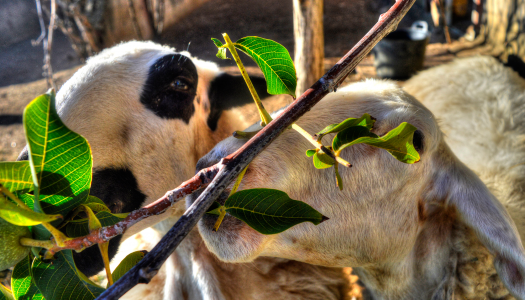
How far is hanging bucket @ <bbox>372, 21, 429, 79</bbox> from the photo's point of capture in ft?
16.7

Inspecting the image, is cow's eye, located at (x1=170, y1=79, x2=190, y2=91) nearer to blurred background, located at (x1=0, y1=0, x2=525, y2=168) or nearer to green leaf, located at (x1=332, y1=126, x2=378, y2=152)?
green leaf, located at (x1=332, y1=126, x2=378, y2=152)

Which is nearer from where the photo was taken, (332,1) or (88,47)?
(88,47)

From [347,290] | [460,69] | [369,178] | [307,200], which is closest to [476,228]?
[369,178]

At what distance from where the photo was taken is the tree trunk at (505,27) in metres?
4.69

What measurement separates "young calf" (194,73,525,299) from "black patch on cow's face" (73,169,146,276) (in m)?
0.49

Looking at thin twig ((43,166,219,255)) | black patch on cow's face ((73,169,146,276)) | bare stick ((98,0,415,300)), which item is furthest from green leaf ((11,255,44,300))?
black patch on cow's face ((73,169,146,276))

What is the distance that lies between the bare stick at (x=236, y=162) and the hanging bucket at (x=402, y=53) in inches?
184

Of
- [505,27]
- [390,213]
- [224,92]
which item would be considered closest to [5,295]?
[390,213]

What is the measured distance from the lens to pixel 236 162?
0.67 m

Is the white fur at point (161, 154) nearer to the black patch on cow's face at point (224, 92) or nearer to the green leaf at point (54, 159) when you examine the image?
the black patch on cow's face at point (224, 92)

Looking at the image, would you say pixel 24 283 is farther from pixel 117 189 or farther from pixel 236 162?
pixel 117 189

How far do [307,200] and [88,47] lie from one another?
535 centimetres

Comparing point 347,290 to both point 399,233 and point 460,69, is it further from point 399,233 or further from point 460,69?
point 460,69

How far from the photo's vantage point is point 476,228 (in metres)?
1.44
